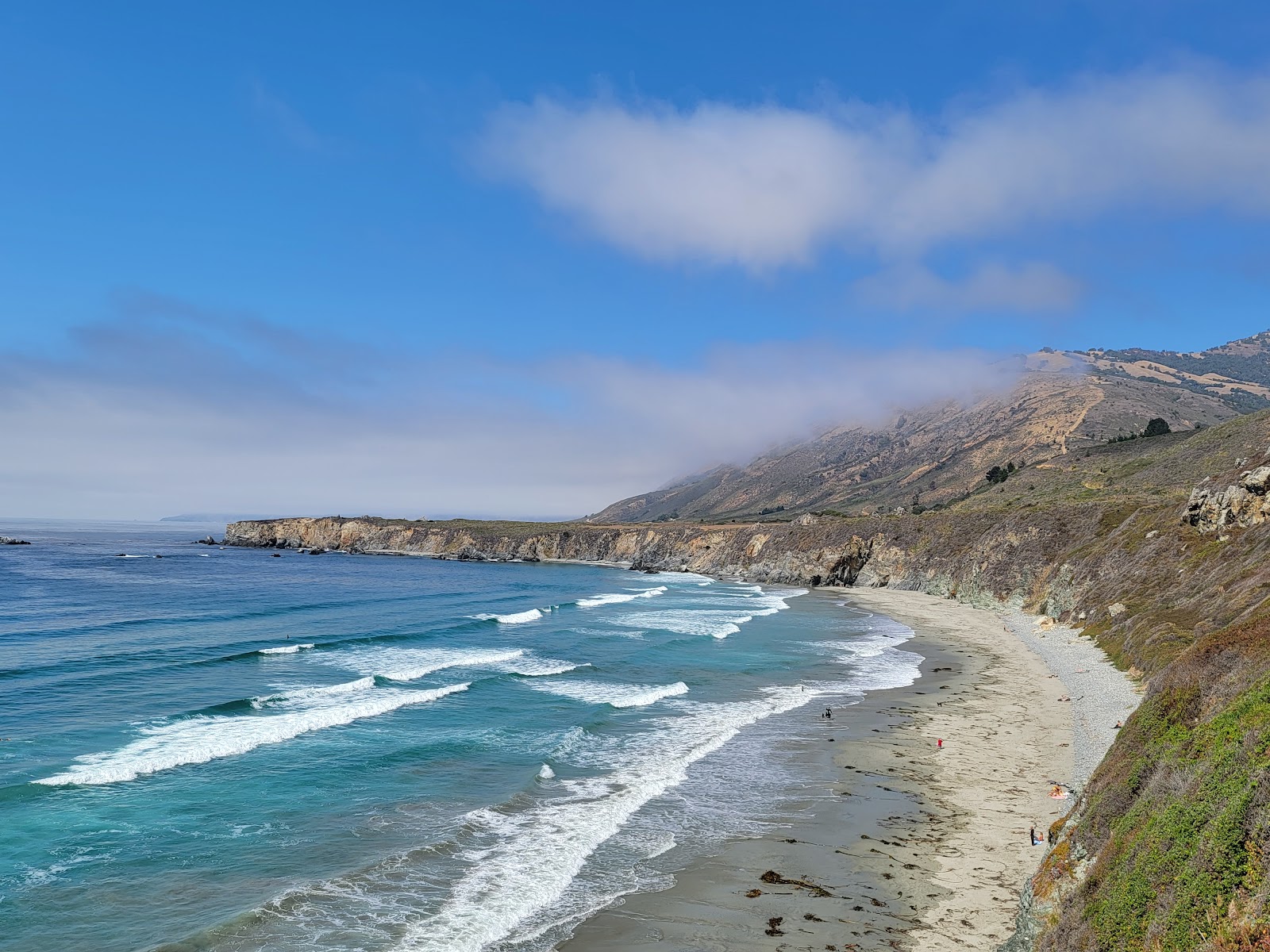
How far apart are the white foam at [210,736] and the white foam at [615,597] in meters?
44.3

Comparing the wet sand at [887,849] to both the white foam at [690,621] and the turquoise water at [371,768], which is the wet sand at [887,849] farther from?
the white foam at [690,621]

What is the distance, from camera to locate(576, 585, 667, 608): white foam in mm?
79644

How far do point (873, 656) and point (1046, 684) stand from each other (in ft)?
42.4

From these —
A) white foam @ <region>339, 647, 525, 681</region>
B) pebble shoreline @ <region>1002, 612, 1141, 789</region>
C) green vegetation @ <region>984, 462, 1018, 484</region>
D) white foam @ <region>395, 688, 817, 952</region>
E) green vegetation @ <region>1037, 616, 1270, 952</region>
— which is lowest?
white foam @ <region>339, 647, 525, 681</region>

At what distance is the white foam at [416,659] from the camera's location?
40.9 m

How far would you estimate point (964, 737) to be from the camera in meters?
28.8

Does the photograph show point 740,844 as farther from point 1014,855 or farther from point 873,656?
point 873,656

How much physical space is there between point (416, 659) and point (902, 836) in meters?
32.7

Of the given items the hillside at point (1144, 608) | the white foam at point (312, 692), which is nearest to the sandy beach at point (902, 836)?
the hillside at point (1144, 608)

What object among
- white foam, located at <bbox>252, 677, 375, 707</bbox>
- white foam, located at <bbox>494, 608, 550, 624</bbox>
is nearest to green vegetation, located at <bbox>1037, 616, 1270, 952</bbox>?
white foam, located at <bbox>252, 677, 375, 707</bbox>

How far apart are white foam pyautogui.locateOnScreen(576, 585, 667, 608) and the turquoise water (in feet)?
63.2

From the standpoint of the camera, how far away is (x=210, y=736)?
2781cm

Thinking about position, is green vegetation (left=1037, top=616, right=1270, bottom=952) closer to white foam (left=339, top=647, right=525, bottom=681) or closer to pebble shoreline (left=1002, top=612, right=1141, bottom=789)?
pebble shoreline (left=1002, top=612, right=1141, bottom=789)

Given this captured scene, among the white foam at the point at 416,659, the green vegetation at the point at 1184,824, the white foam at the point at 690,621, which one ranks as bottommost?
the white foam at the point at 416,659
